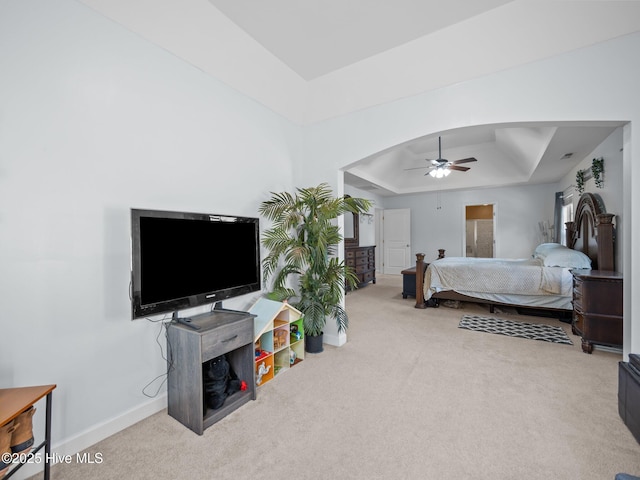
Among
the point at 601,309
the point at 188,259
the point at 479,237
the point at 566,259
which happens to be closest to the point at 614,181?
the point at 566,259

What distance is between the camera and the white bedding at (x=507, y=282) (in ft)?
12.5

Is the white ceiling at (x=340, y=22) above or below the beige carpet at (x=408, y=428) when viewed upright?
above

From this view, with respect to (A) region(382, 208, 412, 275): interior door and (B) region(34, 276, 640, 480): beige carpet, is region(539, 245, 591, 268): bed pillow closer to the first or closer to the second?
(B) region(34, 276, 640, 480): beige carpet

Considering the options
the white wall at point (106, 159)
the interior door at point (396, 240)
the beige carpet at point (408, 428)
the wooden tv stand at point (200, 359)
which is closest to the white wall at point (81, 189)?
the white wall at point (106, 159)

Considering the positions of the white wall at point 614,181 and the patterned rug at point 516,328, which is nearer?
the white wall at point 614,181

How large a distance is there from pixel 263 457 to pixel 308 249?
1663 mm

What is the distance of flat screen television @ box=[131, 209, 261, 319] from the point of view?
173 centimetres

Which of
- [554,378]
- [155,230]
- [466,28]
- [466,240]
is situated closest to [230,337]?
[155,230]

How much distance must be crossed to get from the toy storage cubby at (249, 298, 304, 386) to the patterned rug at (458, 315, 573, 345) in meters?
2.34

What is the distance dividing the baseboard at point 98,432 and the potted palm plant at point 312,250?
4.07 ft

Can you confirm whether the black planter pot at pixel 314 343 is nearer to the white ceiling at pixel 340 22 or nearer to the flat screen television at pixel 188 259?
the flat screen television at pixel 188 259

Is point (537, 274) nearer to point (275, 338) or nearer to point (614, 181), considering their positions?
point (614, 181)

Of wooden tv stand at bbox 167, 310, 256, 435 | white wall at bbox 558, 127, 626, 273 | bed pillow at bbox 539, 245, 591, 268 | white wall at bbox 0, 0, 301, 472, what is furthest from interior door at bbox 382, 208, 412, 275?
white wall at bbox 0, 0, 301, 472

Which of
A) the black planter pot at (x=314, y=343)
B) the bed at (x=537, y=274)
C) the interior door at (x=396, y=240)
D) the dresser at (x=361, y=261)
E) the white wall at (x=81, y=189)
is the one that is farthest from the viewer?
the interior door at (x=396, y=240)
